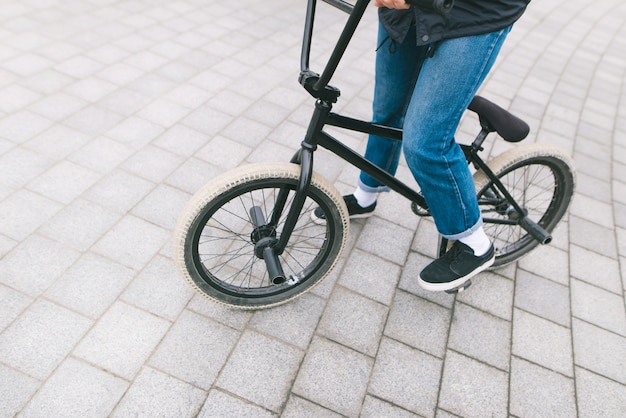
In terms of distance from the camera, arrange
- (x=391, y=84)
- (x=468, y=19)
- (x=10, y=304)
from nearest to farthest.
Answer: (x=468, y=19) → (x=10, y=304) → (x=391, y=84)

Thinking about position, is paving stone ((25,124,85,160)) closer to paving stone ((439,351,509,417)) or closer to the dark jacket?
the dark jacket

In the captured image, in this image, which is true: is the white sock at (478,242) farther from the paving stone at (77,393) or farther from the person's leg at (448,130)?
the paving stone at (77,393)

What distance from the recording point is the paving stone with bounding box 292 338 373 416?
78.8 inches

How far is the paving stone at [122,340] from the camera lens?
78.1 inches

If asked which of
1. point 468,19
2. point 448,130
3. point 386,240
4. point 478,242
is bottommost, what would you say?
point 386,240

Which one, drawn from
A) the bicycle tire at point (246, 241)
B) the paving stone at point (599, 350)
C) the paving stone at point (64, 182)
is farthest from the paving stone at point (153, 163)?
the paving stone at point (599, 350)

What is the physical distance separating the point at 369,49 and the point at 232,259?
3557 mm

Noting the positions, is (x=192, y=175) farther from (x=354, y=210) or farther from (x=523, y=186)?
(x=523, y=186)

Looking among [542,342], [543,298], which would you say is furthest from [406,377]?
[543,298]

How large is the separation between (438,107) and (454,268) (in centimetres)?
88

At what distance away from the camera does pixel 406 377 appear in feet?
7.01

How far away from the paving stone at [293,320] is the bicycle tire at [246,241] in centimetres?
6

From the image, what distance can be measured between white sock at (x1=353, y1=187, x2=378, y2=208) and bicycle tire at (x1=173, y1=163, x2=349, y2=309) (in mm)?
258

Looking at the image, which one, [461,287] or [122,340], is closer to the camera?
[122,340]
